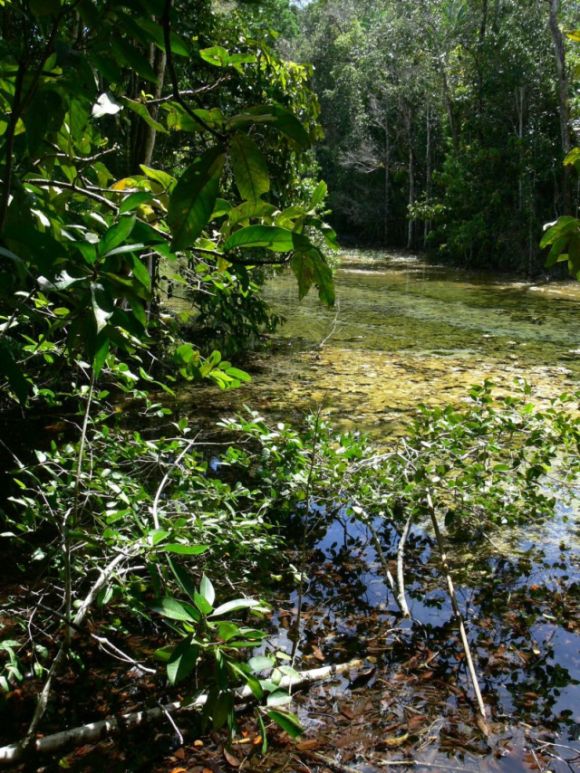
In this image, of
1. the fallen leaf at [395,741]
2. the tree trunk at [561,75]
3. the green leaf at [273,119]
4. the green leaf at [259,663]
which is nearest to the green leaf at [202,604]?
the green leaf at [259,663]

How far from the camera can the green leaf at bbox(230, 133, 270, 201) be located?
0.66 m

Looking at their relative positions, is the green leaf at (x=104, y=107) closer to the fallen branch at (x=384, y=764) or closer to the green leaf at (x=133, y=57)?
the green leaf at (x=133, y=57)

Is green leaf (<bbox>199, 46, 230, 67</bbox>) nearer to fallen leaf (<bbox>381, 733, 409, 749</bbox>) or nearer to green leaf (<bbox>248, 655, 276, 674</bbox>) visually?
→ green leaf (<bbox>248, 655, 276, 674</bbox>)

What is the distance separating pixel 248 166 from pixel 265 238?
0.14 meters

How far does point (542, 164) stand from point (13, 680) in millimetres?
16343

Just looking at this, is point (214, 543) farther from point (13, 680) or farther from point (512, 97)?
point (512, 97)

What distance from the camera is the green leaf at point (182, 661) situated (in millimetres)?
818

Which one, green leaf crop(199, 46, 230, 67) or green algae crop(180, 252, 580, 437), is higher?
green leaf crop(199, 46, 230, 67)

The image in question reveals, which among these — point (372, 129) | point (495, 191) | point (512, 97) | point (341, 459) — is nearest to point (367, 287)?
point (495, 191)

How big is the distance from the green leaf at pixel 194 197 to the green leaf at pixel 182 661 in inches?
20.5

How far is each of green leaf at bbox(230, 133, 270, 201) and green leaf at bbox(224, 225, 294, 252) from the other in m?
0.08

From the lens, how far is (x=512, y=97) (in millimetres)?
16359

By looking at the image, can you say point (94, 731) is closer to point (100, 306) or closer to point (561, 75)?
point (100, 306)

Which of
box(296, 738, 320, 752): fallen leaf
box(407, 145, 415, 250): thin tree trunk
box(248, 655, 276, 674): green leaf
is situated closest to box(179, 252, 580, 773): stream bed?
box(296, 738, 320, 752): fallen leaf
